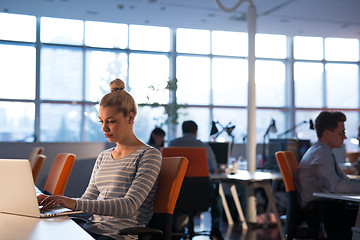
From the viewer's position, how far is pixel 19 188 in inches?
58.4

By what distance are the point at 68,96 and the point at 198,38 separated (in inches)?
129

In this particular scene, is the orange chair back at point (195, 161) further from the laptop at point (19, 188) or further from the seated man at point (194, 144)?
the laptop at point (19, 188)

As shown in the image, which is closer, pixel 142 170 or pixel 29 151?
pixel 142 170

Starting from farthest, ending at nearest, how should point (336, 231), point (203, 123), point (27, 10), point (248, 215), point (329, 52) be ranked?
point (329, 52) < point (203, 123) < point (27, 10) < point (248, 215) < point (336, 231)

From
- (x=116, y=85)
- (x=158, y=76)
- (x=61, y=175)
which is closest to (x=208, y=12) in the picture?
(x=158, y=76)

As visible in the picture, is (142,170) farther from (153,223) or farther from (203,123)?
(203,123)

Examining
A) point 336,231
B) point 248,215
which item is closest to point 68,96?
point 248,215

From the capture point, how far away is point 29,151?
5227mm

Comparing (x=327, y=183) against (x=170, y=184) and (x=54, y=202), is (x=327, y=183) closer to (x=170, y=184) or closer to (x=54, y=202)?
(x=170, y=184)

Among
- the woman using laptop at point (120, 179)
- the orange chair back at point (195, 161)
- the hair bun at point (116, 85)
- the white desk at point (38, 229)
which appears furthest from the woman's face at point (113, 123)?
the orange chair back at point (195, 161)

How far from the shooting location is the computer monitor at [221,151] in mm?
5324

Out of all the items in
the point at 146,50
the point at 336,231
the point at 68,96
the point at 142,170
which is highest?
the point at 146,50

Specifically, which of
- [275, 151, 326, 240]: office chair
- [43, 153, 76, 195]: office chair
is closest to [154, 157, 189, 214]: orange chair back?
[43, 153, 76, 195]: office chair

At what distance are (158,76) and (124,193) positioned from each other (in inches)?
336
